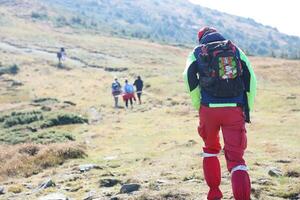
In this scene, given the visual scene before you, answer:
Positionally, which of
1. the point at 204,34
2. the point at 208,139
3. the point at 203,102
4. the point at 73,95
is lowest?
the point at 73,95

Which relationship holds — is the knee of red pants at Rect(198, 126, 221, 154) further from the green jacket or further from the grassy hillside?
the grassy hillside

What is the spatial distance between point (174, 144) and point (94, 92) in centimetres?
3198

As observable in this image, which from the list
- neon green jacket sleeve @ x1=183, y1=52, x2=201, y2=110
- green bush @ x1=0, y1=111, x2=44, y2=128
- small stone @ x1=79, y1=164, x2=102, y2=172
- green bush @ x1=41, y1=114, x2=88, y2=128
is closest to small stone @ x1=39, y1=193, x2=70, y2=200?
small stone @ x1=79, y1=164, x2=102, y2=172

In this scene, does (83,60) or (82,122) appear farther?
(83,60)

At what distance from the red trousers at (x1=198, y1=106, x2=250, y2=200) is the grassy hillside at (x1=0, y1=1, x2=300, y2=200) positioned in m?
1.41

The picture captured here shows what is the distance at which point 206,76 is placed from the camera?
818 centimetres

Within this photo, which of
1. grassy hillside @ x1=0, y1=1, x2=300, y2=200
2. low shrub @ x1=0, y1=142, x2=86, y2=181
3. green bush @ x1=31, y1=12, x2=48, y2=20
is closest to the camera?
grassy hillside @ x1=0, y1=1, x2=300, y2=200

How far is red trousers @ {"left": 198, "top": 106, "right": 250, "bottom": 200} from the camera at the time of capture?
7.88 metres

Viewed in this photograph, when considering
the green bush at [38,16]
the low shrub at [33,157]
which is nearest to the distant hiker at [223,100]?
the low shrub at [33,157]

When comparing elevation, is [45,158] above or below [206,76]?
below

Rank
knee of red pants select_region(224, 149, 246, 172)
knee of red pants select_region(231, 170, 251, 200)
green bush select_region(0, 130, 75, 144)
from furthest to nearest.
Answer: green bush select_region(0, 130, 75, 144) → knee of red pants select_region(224, 149, 246, 172) → knee of red pants select_region(231, 170, 251, 200)

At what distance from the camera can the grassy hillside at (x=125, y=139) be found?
1174 cm

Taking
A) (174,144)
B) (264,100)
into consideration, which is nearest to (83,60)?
(264,100)

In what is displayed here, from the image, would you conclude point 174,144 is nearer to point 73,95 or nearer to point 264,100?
point 264,100
